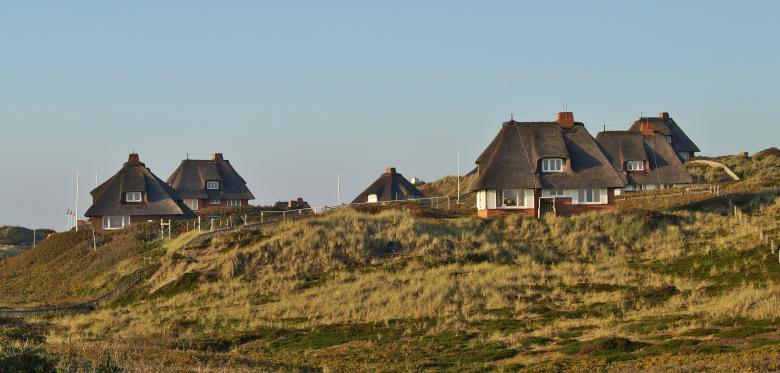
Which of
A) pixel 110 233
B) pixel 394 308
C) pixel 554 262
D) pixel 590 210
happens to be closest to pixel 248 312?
pixel 394 308

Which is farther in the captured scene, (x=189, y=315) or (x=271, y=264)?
(x=271, y=264)

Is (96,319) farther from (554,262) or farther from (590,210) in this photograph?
(590,210)

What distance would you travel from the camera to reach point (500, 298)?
1780 inches

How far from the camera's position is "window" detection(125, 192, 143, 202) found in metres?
89.9

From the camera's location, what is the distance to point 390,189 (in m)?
117

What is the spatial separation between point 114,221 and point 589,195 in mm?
40659

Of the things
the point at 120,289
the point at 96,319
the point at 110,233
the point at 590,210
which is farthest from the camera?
the point at 110,233

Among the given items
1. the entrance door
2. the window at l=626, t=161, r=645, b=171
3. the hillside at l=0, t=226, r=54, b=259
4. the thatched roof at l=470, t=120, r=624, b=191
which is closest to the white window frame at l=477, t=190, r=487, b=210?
the thatched roof at l=470, t=120, r=624, b=191

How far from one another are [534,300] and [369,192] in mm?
73194

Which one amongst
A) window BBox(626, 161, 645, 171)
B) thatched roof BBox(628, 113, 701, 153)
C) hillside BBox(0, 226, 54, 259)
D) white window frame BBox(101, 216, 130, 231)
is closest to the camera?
white window frame BBox(101, 216, 130, 231)

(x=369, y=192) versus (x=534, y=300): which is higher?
(x=369, y=192)

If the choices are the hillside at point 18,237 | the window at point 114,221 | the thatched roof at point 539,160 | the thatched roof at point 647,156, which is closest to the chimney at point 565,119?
the thatched roof at point 539,160

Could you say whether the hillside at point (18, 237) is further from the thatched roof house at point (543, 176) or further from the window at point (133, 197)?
the thatched roof house at point (543, 176)

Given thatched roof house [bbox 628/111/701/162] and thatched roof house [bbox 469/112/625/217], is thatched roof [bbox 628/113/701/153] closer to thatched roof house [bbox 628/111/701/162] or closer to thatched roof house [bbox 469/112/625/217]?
thatched roof house [bbox 628/111/701/162]
